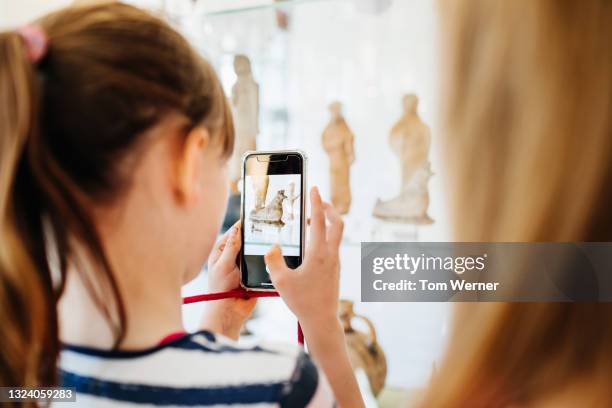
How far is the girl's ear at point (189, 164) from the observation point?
355 mm

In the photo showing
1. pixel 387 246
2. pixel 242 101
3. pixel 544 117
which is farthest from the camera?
pixel 242 101

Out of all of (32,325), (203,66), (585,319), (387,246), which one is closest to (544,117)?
(585,319)

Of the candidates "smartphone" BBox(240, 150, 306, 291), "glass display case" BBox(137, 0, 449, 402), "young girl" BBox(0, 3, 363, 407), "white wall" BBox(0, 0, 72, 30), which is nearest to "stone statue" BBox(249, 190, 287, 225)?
"smartphone" BBox(240, 150, 306, 291)

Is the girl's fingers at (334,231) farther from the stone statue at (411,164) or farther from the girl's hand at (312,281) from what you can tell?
the stone statue at (411,164)

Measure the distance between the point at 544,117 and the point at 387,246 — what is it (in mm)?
672

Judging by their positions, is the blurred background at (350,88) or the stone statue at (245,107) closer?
the blurred background at (350,88)

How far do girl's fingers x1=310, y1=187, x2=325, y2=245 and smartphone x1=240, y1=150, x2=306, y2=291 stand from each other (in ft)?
0.29

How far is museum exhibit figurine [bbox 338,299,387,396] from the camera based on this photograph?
0.99m

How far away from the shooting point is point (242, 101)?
111 centimetres

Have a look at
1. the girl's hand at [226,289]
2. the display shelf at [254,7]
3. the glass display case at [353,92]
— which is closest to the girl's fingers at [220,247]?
the girl's hand at [226,289]

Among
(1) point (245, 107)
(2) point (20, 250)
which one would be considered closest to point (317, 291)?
(2) point (20, 250)

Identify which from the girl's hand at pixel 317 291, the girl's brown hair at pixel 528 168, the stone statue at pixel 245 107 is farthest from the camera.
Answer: the stone statue at pixel 245 107

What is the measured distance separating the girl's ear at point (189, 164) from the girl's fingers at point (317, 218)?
0.49 feet

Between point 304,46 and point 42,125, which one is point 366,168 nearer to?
point 304,46
